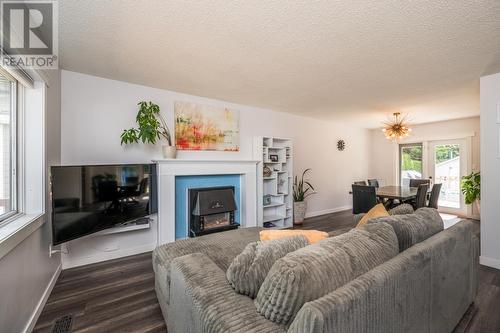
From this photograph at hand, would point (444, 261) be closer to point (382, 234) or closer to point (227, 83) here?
point (382, 234)

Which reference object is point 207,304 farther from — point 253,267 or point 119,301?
point 119,301

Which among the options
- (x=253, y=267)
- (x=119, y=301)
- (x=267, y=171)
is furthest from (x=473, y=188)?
(x=119, y=301)

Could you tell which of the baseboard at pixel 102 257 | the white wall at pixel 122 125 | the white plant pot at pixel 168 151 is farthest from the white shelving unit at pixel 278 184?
the baseboard at pixel 102 257

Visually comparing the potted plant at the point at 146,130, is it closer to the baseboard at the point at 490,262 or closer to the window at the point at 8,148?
the window at the point at 8,148

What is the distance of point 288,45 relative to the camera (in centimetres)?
214

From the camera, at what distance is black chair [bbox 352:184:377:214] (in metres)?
4.09

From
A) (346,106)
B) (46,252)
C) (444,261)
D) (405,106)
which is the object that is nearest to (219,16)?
(444,261)

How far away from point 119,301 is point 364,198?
402cm

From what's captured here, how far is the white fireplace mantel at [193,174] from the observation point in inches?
123

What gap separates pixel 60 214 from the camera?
2047mm

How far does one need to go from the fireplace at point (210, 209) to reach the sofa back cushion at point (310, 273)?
251cm

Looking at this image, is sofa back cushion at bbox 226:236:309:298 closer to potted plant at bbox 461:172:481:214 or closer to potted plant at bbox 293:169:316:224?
potted plant at bbox 293:169:316:224

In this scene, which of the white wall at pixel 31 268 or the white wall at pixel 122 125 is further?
the white wall at pixel 122 125

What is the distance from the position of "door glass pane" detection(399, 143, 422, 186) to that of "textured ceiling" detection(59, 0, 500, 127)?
112 inches
